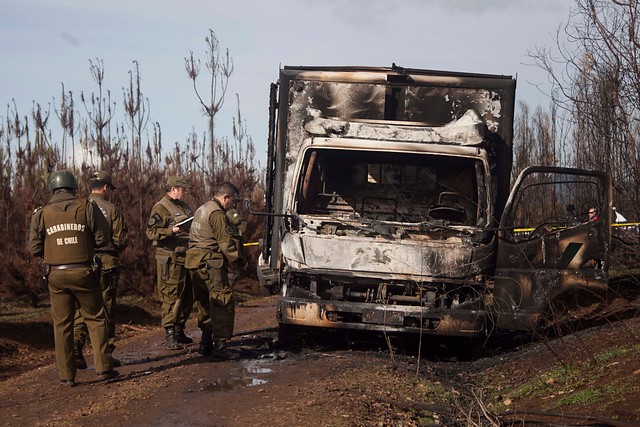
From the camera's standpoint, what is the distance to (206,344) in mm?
9117

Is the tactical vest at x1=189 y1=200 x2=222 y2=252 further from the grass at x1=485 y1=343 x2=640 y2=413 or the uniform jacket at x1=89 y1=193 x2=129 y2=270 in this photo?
the grass at x1=485 y1=343 x2=640 y2=413

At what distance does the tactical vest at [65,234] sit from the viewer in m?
7.73

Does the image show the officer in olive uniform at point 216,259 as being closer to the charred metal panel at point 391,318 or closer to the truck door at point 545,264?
the charred metal panel at point 391,318

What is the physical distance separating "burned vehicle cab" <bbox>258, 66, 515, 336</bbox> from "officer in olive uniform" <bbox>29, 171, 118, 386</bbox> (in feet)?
6.73

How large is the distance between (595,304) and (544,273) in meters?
2.70

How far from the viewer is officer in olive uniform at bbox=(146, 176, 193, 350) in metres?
9.76

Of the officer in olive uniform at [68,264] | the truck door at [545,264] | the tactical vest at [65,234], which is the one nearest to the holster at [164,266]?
the officer in olive uniform at [68,264]

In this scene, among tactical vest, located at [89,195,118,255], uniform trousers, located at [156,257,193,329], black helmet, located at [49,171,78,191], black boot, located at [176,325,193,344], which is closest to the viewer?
black helmet, located at [49,171,78,191]

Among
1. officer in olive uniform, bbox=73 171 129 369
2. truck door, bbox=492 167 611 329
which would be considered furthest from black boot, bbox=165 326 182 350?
truck door, bbox=492 167 611 329

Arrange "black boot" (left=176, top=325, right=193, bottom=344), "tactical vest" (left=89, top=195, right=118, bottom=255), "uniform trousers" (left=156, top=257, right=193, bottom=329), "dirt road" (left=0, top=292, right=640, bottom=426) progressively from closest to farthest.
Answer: "dirt road" (left=0, top=292, right=640, bottom=426)
"tactical vest" (left=89, top=195, right=118, bottom=255)
"uniform trousers" (left=156, top=257, right=193, bottom=329)
"black boot" (left=176, top=325, right=193, bottom=344)

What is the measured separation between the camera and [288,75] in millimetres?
10406

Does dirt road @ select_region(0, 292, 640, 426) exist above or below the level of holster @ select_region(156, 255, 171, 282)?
below

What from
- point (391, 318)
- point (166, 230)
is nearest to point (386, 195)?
point (391, 318)

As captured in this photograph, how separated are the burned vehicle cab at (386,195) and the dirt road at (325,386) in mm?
627
